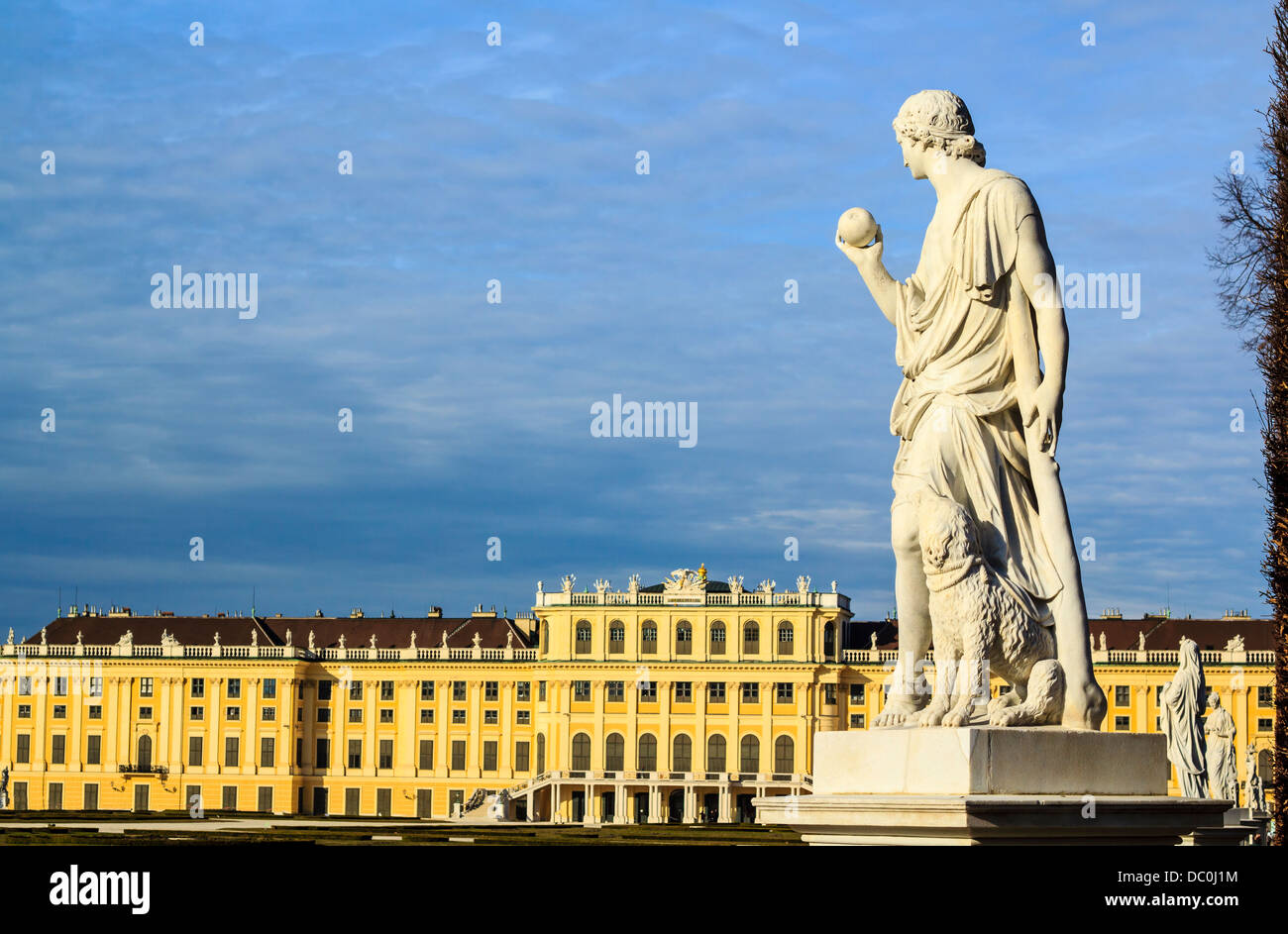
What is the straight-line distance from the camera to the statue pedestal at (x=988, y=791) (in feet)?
20.9

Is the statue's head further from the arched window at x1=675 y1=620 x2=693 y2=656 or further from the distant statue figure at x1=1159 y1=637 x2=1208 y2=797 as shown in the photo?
the arched window at x1=675 y1=620 x2=693 y2=656

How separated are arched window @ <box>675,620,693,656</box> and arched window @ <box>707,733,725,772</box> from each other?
5.32 meters

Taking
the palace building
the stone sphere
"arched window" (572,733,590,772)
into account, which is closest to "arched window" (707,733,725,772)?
the palace building

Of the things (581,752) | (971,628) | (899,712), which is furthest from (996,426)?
(581,752)

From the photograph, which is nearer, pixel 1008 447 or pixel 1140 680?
pixel 1008 447

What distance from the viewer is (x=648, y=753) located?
105 metres

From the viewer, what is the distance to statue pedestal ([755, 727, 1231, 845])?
6379 millimetres

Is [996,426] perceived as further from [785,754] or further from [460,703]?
[460,703]

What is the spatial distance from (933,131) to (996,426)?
4.39 ft

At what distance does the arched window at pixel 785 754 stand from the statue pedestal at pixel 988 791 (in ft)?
321
